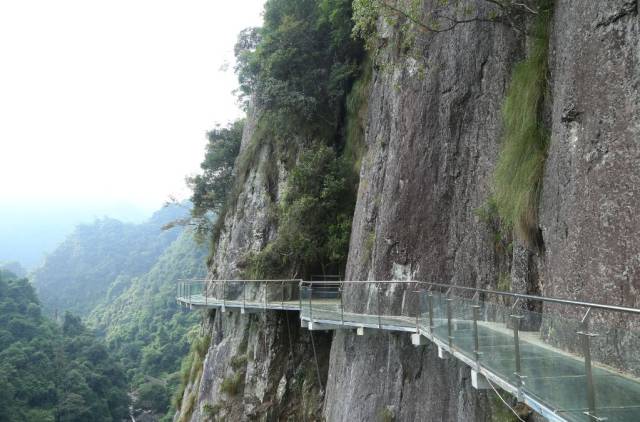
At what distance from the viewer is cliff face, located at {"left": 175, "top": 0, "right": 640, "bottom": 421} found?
471 cm

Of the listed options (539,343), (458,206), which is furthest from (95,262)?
(539,343)

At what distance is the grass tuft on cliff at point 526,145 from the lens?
6.34 m

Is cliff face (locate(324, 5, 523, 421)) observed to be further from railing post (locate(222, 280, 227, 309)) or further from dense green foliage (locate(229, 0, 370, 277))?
railing post (locate(222, 280, 227, 309))

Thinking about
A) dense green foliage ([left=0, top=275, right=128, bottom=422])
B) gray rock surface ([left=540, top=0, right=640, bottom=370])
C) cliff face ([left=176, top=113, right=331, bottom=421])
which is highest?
gray rock surface ([left=540, top=0, right=640, bottom=370])

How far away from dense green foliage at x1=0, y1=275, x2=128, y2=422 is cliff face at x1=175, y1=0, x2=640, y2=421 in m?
29.3

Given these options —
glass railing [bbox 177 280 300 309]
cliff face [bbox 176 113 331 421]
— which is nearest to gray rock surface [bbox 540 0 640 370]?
glass railing [bbox 177 280 300 309]

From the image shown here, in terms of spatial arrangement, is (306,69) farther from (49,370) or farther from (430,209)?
(49,370)

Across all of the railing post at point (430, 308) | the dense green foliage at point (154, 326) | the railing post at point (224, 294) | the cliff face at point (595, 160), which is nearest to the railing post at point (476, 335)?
the cliff face at point (595, 160)

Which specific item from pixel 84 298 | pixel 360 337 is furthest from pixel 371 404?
pixel 84 298

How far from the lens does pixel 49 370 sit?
41781 millimetres

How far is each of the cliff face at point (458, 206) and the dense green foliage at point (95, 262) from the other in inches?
3479

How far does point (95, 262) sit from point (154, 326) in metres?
54.6

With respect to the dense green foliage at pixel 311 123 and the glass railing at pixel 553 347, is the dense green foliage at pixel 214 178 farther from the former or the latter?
the glass railing at pixel 553 347

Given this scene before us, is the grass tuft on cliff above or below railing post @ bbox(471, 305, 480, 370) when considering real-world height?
above
